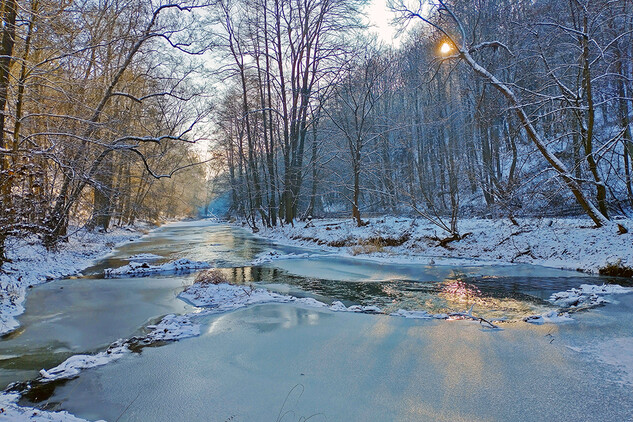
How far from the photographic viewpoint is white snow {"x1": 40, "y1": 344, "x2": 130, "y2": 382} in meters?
4.09

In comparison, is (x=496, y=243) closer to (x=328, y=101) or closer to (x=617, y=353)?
(x=617, y=353)

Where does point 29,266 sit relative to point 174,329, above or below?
above

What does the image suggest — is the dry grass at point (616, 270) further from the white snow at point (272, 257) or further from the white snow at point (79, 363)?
the white snow at point (79, 363)

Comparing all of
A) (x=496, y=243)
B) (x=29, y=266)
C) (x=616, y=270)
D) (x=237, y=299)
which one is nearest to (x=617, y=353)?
(x=237, y=299)

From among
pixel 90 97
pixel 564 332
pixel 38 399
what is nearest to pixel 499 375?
pixel 564 332

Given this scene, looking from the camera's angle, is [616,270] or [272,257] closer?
[616,270]

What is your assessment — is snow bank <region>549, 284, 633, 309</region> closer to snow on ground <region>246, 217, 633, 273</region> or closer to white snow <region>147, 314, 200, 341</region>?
snow on ground <region>246, 217, 633, 273</region>

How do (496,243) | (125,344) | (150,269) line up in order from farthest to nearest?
(496,243)
(150,269)
(125,344)

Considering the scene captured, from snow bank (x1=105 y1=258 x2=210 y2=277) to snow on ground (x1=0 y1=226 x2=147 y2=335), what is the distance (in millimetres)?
1299

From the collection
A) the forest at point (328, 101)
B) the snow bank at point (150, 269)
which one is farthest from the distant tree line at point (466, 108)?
the snow bank at point (150, 269)

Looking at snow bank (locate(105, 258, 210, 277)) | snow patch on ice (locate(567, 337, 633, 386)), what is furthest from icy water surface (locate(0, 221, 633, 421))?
snow bank (locate(105, 258, 210, 277))

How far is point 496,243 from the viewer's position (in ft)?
44.3

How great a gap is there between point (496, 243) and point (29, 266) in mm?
14993

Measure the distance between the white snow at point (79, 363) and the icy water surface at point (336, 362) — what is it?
184mm
